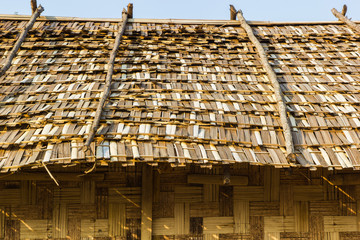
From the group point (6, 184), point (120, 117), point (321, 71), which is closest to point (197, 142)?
point (120, 117)

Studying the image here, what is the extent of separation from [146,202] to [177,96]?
3.28 ft

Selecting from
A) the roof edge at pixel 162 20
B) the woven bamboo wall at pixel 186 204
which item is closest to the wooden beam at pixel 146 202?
the woven bamboo wall at pixel 186 204

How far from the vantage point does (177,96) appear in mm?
2994

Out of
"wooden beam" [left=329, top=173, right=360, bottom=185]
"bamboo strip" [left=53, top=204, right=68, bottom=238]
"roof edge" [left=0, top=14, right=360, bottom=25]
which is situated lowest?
"bamboo strip" [left=53, top=204, right=68, bottom=238]

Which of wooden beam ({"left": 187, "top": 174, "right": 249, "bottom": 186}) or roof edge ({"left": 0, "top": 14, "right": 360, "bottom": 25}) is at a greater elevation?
roof edge ({"left": 0, "top": 14, "right": 360, "bottom": 25})

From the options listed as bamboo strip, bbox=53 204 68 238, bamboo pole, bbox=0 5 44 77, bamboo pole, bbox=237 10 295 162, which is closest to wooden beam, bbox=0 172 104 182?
bamboo strip, bbox=53 204 68 238

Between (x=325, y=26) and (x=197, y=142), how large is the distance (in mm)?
3308

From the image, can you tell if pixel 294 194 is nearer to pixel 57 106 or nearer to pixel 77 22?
pixel 57 106

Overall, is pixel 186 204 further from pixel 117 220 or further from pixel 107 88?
pixel 107 88

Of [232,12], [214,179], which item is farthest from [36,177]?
[232,12]

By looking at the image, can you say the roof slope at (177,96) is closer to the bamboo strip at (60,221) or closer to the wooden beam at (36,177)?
the wooden beam at (36,177)

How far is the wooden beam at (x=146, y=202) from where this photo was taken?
9.09ft

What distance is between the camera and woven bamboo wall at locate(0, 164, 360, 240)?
2748 millimetres

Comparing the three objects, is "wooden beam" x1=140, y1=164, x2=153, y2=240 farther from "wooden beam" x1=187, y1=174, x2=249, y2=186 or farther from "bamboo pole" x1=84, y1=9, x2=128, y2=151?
"bamboo pole" x1=84, y1=9, x2=128, y2=151
